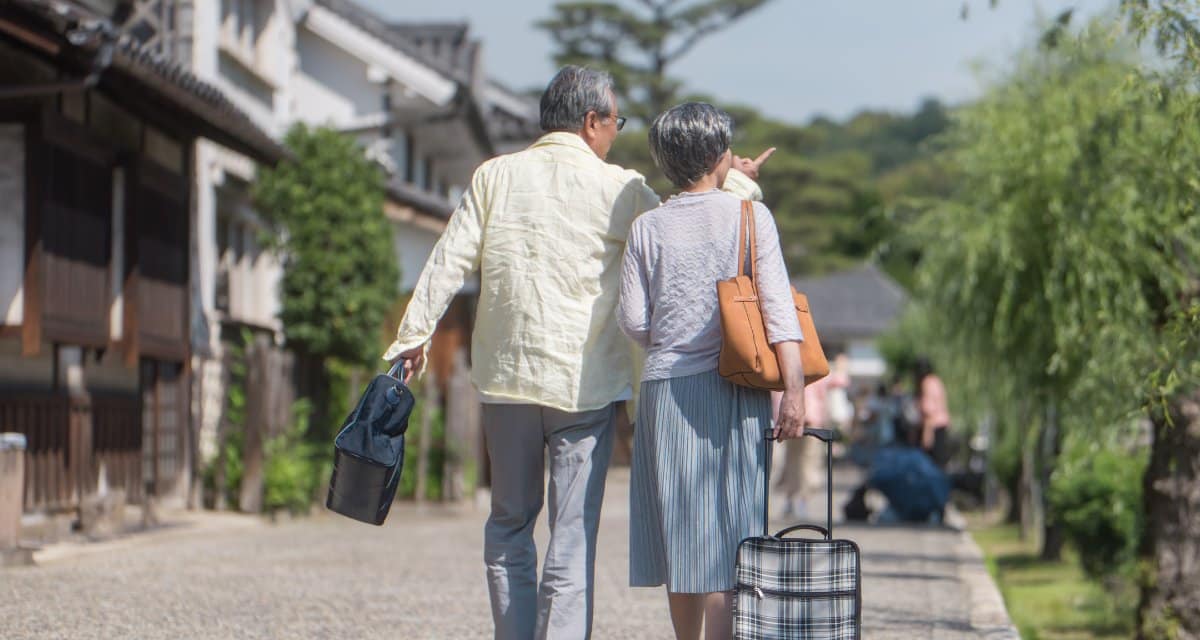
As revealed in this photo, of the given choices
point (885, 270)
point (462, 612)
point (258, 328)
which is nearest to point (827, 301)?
point (885, 270)

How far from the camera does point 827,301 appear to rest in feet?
237

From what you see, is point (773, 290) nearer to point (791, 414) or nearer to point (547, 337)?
point (791, 414)

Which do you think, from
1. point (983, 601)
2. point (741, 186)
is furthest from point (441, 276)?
point (983, 601)

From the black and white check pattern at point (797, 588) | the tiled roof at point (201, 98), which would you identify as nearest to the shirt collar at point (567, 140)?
the black and white check pattern at point (797, 588)

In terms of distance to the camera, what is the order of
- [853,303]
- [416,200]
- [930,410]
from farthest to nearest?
[853,303] → [416,200] → [930,410]

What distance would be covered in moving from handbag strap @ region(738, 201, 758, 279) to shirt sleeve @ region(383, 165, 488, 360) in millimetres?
831

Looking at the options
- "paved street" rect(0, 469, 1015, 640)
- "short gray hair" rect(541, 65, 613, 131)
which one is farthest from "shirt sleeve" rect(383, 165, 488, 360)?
"paved street" rect(0, 469, 1015, 640)

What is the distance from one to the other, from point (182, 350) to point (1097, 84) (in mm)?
8011

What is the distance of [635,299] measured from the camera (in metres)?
4.97

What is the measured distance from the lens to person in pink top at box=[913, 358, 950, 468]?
1844cm

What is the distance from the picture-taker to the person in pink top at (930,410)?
1844 cm

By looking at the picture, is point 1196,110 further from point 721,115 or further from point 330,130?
point 330,130

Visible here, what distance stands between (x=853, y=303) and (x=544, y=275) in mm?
67983

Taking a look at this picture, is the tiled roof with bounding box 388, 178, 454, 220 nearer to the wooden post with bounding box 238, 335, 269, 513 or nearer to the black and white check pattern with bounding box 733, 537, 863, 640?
the wooden post with bounding box 238, 335, 269, 513
